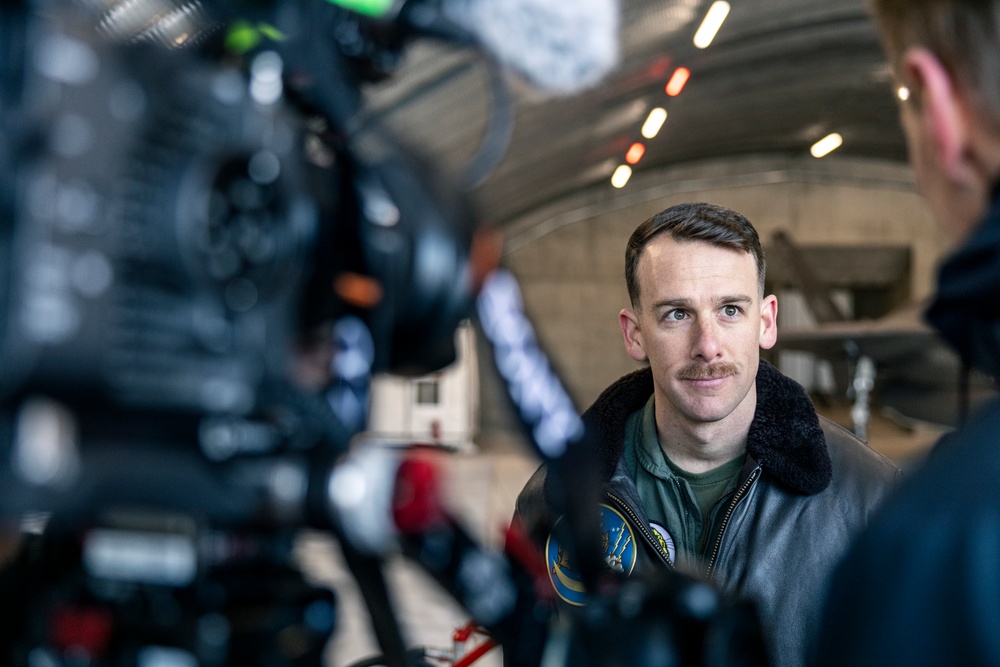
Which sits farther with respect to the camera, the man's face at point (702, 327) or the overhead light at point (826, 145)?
the overhead light at point (826, 145)

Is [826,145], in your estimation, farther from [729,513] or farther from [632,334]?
[729,513]

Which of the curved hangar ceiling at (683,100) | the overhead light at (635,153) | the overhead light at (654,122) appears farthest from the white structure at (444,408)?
the overhead light at (654,122)

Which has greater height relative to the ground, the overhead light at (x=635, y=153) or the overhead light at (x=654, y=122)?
the overhead light at (x=635, y=153)

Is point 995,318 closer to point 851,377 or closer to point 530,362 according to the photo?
point 530,362

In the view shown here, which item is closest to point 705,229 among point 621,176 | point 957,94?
point 957,94

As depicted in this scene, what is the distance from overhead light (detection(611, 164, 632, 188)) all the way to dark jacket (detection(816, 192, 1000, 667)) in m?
17.2

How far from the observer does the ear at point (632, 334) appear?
2302 millimetres

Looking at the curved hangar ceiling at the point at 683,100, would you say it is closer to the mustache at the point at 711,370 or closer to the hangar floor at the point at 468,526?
the hangar floor at the point at 468,526

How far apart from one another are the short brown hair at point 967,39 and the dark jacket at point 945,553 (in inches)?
4.4

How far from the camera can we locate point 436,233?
779 millimetres

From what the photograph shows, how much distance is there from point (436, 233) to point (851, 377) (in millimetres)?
16511

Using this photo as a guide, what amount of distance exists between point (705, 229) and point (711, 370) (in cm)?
30

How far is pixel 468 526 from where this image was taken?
80 centimetres

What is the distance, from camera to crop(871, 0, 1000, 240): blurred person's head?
0.83 m
